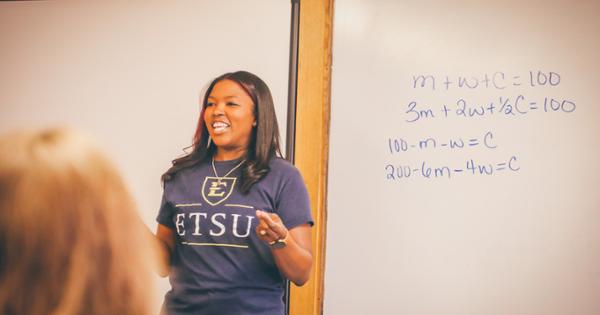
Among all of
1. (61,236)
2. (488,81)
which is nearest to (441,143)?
(488,81)

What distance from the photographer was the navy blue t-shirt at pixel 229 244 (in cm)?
98

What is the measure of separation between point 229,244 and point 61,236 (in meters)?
0.54

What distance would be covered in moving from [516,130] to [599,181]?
0.67 feet

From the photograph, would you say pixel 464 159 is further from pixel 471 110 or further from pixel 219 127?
pixel 219 127

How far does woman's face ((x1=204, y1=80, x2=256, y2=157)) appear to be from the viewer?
3.65 ft

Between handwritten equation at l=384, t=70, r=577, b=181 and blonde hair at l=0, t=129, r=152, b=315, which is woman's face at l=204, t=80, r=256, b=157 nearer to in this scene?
handwritten equation at l=384, t=70, r=577, b=181

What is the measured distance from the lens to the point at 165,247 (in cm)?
110

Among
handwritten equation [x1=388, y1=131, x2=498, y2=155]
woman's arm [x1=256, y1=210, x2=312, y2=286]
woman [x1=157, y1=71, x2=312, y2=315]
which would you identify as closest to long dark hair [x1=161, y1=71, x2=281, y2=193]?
woman [x1=157, y1=71, x2=312, y2=315]

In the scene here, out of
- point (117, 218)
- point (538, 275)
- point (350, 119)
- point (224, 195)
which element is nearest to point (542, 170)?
point (538, 275)

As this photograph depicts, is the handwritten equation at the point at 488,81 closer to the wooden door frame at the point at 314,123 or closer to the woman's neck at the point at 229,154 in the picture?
the wooden door frame at the point at 314,123

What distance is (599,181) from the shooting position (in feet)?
3.33

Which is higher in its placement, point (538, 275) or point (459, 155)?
point (459, 155)

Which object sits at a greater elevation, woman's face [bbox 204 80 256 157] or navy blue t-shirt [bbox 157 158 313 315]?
woman's face [bbox 204 80 256 157]

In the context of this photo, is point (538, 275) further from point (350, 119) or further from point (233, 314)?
point (233, 314)
